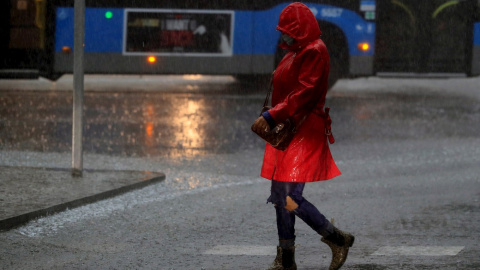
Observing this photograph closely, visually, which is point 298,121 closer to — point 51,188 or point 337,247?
point 337,247

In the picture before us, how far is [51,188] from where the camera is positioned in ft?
26.5

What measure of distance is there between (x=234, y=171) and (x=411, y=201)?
221 centimetres

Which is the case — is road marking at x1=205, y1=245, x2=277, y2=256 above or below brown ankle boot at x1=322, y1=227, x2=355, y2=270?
below

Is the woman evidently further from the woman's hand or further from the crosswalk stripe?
the crosswalk stripe

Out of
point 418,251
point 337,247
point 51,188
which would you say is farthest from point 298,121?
point 51,188

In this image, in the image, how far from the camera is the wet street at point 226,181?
6.14m

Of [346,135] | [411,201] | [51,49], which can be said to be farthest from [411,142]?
[51,49]

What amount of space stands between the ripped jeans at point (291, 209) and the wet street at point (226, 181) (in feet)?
1.18

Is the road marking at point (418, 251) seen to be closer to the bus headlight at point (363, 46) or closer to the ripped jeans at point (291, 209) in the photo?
the ripped jeans at point (291, 209)

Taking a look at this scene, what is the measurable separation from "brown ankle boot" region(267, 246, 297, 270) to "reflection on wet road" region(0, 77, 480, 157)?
5179 mm

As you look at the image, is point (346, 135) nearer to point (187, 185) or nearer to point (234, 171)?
point (234, 171)

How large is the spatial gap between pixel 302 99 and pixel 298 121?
5.7 inches

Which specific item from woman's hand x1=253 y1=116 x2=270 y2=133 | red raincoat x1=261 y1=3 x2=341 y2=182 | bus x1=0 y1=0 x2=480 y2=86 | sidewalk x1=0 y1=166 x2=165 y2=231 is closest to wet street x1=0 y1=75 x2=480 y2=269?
sidewalk x1=0 y1=166 x2=165 y2=231

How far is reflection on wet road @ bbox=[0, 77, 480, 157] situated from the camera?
11.5 metres
